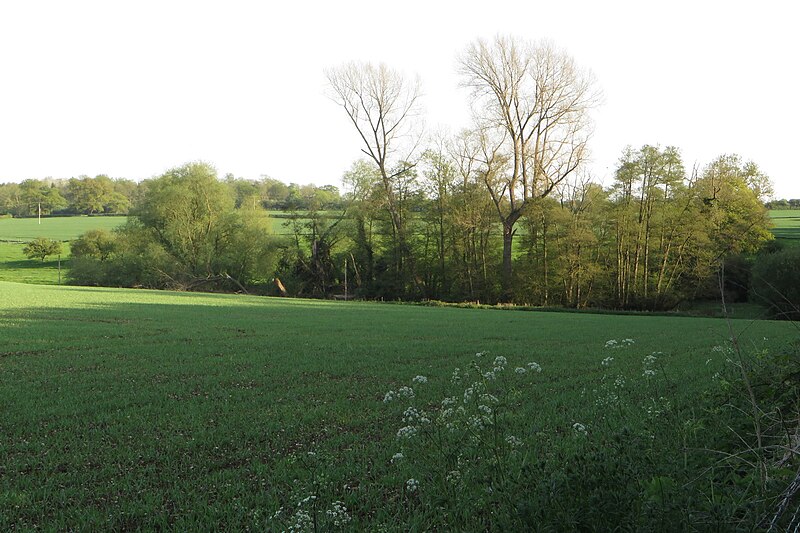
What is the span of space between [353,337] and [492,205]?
33.2 m

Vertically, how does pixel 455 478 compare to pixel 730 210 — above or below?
below

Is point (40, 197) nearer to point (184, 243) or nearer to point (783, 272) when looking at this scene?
point (184, 243)

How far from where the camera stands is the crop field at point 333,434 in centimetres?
342

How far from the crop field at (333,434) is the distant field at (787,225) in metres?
50.3


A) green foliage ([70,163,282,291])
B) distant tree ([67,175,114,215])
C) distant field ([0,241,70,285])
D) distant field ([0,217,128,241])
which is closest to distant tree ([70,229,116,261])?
green foliage ([70,163,282,291])

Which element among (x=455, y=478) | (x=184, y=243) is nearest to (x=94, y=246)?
(x=184, y=243)

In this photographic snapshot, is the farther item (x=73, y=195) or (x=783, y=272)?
(x=73, y=195)

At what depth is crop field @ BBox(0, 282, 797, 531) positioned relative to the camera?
11.2ft

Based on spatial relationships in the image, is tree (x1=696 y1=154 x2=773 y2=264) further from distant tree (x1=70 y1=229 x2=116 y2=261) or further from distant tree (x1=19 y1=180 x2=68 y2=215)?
distant tree (x1=19 y1=180 x2=68 y2=215)

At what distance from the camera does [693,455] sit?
13.3 ft

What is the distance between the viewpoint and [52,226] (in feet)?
294

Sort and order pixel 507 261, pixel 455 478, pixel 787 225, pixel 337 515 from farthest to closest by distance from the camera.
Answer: pixel 787 225
pixel 507 261
pixel 455 478
pixel 337 515

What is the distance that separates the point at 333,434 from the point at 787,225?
82441 mm

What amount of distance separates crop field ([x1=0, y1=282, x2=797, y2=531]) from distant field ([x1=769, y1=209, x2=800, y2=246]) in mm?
50306
